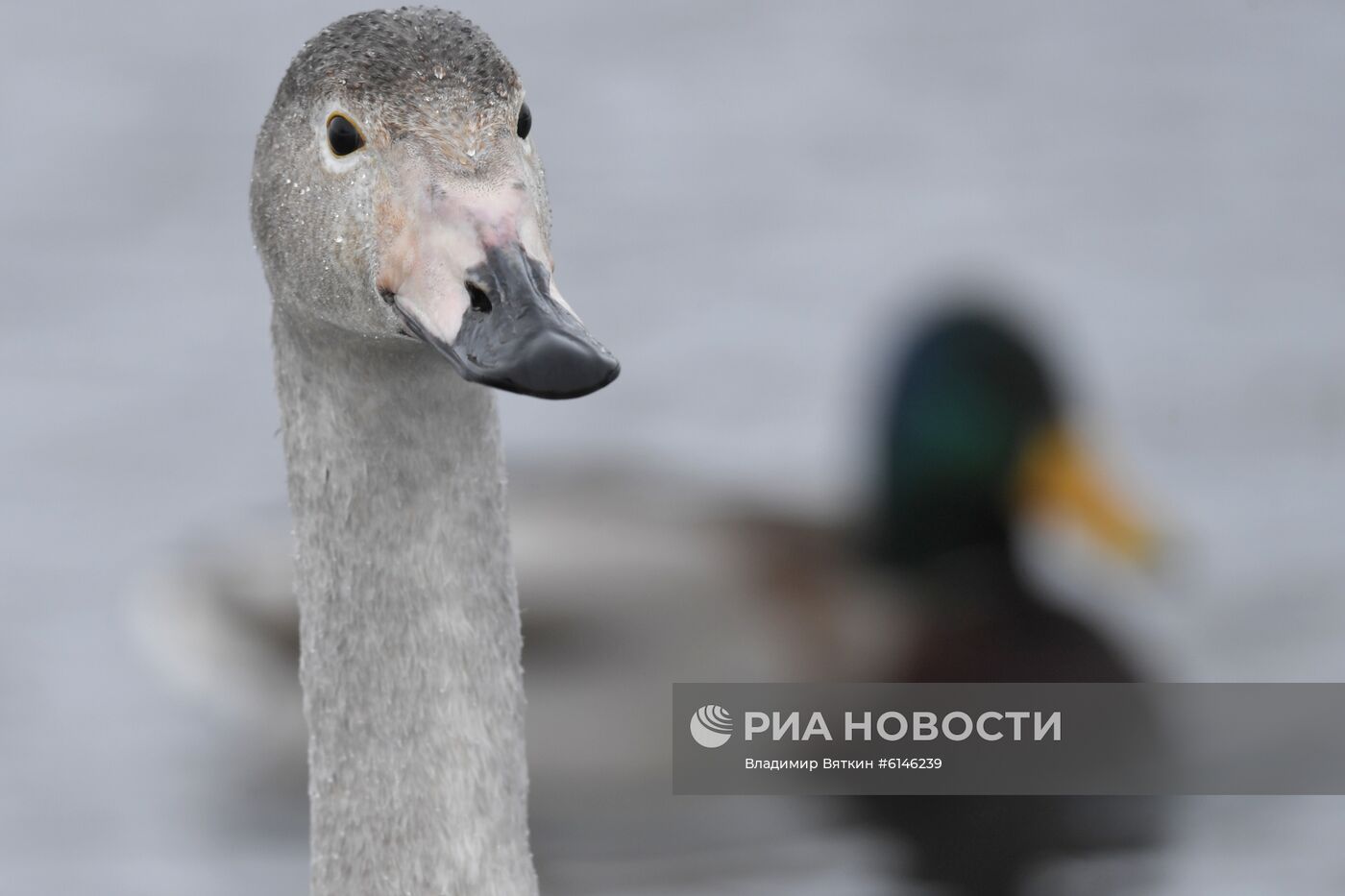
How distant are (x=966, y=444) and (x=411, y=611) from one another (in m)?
4.66

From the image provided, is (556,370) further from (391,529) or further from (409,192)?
(391,529)

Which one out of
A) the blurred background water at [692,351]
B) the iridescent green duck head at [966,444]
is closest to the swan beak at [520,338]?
the blurred background water at [692,351]

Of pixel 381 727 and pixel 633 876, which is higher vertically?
pixel 633 876

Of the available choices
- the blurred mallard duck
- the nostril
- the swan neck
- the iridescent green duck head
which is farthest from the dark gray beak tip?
the iridescent green duck head

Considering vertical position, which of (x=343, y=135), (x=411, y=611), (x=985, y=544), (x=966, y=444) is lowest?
(x=411, y=611)

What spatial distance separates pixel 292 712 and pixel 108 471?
1.29m

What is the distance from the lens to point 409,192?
2.72 m

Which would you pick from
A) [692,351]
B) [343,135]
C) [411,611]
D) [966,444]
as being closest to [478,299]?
[343,135]

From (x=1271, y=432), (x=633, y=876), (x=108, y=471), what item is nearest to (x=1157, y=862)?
(x=633, y=876)

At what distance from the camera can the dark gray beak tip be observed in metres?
2.42

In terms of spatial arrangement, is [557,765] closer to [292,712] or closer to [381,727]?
[292,712]

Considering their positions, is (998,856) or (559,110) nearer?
(998,856)

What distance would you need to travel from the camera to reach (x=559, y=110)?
992cm

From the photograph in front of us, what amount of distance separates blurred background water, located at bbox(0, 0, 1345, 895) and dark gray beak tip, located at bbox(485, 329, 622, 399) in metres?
4.21
